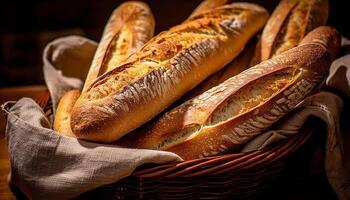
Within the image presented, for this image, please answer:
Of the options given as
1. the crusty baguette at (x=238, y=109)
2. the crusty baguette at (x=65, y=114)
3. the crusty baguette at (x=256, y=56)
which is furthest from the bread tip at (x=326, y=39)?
the crusty baguette at (x=65, y=114)

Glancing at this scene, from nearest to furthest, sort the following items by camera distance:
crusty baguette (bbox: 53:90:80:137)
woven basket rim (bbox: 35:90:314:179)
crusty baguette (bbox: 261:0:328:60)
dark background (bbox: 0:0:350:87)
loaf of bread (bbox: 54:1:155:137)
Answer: woven basket rim (bbox: 35:90:314:179), crusty baguette (bbox: 53:90:80:137), loaf of bread (bbox: 54:1:155:137), crusty baguette (bbox: 261:0:328:60), dark background (bbox: 0:0:350:87)

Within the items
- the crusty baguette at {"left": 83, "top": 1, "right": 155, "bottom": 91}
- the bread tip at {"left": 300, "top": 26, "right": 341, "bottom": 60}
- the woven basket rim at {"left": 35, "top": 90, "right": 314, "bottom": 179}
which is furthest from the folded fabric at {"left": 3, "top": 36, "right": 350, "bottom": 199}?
the crusty baguette at {"left": 83, "top": 1, "right": 155, "bottom": 91}

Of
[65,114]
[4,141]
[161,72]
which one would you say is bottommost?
[4,141]

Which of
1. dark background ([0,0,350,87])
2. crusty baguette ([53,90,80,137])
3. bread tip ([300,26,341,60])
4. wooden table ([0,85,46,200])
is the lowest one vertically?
dark background ([0,0,350,87])

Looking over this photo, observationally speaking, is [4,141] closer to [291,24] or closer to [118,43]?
[118,43]

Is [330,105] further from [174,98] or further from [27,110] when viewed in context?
[27,110]

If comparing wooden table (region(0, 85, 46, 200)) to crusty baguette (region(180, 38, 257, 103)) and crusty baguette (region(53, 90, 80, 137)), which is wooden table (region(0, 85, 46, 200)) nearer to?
crusty baguette (region(53, 90, 80, 137))

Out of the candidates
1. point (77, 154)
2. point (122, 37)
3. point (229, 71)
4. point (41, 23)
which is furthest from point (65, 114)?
point (41, 23)
